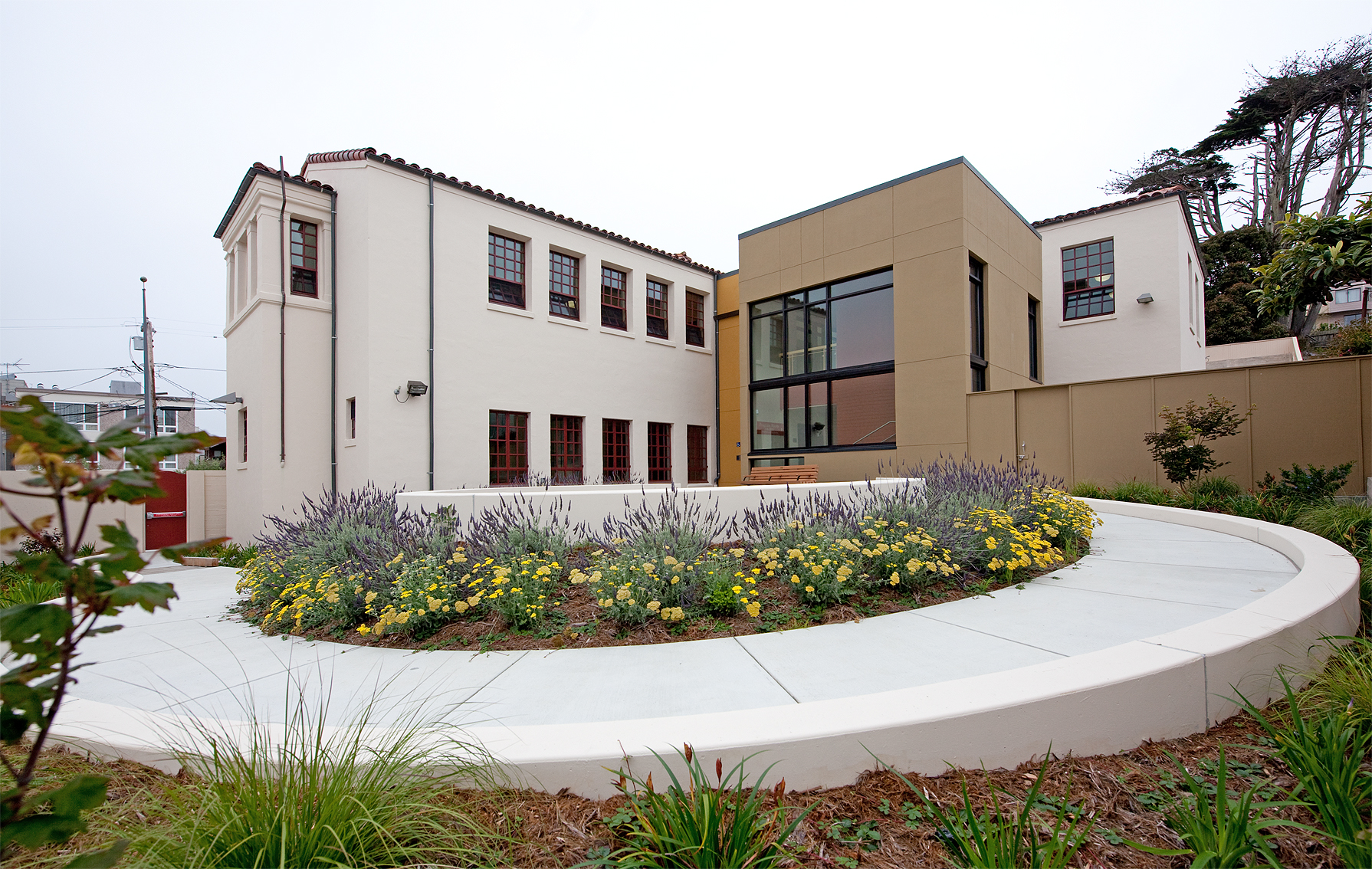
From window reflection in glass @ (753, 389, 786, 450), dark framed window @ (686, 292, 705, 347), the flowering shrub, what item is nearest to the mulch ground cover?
the flowering shrub

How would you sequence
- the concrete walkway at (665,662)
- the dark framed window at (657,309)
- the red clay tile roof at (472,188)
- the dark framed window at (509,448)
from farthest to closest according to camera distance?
the dark framed window at (657,309) < the dark framed window at (509,448) < the red clay tile roof at (472,188) < the concrete walkway at (665,662)

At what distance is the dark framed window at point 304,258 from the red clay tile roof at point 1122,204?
18.9 m

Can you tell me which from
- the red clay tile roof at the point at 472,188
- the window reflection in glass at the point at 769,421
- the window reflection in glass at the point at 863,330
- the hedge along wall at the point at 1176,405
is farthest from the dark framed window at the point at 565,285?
the hedge along wall at the point at 1176,405

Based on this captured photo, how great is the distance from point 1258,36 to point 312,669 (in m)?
35.4

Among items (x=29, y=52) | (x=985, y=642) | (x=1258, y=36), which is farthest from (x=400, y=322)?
(x=1258, y=36)

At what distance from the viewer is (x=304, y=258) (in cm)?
1280

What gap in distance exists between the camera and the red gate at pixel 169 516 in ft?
42.1

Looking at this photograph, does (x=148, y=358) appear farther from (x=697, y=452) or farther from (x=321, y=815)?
(x=321, y=815)

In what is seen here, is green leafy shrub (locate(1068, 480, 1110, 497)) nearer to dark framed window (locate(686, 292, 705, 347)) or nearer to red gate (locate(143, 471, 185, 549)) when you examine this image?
dark framed window (locate(686, 292, 705, 347))

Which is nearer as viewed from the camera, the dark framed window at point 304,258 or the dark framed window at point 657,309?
the dark framed window at point 304,258

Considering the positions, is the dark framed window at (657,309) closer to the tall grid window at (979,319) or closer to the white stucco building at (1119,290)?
the tall grid window at (979,319)

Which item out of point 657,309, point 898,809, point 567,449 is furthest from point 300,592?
point 657,309

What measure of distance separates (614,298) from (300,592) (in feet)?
40.3

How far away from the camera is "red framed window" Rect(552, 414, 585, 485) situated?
14570 millimetres
